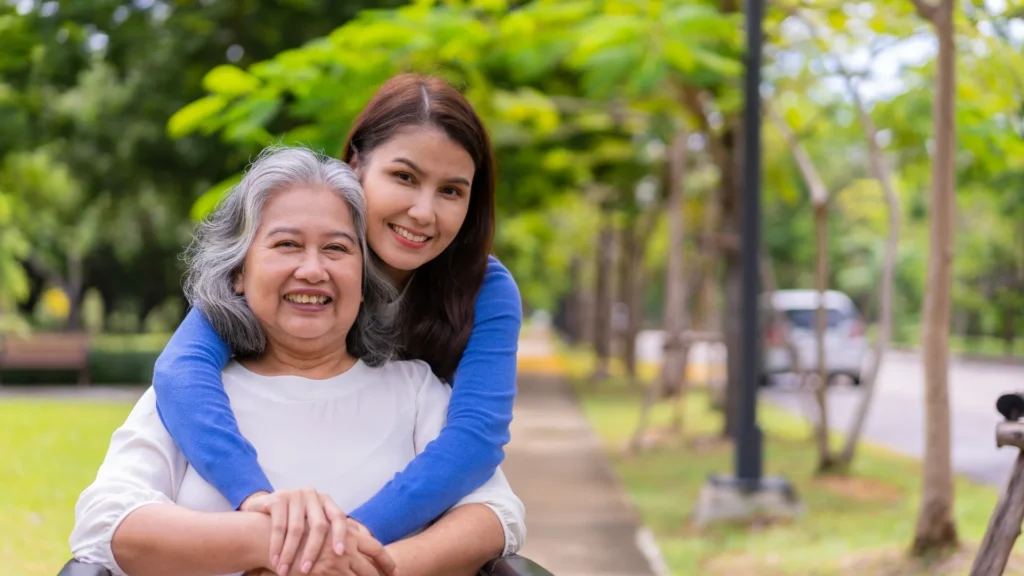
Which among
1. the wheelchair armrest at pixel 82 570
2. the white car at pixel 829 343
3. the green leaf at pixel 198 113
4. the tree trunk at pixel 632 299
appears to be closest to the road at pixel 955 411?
the white car at pixel 829 343

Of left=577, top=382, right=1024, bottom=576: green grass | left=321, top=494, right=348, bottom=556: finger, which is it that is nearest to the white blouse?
left=321, top=494, right=348, bottom=556: finger

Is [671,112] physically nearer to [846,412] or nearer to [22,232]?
[846,412]

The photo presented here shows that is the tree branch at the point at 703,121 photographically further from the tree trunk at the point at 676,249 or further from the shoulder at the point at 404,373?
the shoulder at the point at 404,373

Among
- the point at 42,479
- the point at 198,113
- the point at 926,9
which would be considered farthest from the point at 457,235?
the point at 198,113

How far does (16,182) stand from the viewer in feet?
34.0

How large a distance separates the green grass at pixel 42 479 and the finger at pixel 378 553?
79 centimetres

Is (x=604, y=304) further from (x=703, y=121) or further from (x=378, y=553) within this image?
(x=378, y=553)

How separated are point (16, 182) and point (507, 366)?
8.89 m

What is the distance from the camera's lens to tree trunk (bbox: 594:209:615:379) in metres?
22.8

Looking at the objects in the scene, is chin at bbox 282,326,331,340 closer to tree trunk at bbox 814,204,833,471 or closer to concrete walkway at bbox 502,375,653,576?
concrete walkway at bbox 502,375,653,576

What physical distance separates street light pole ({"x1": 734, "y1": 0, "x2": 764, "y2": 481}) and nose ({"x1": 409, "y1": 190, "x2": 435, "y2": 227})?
5.35 m

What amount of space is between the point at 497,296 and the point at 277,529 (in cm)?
76

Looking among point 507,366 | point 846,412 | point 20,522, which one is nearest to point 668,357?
point 846,412

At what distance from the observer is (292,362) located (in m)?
2.51
